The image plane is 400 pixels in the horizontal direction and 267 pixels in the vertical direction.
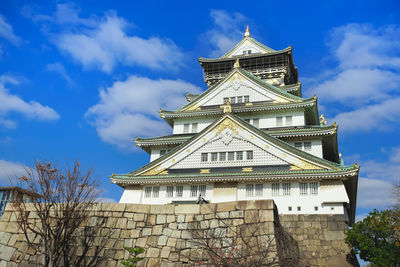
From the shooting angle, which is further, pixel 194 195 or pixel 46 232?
pixel 194 195

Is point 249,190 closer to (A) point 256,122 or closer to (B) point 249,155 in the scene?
(B) point 249,155

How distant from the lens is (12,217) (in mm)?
16875

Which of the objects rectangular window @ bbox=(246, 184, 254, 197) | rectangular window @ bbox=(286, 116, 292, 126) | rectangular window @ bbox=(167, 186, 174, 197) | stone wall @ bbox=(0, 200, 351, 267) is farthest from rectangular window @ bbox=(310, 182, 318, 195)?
rectangular window @ bbox=(167, 186, 174, 197)

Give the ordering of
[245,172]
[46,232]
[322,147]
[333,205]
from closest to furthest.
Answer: [46,232], [333,205], [245,172], [322,147]

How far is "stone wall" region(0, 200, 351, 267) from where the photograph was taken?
46.5 feet

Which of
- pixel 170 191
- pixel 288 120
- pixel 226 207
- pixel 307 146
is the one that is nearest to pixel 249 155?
pixel 307 146

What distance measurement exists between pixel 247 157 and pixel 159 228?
12038 millimetres

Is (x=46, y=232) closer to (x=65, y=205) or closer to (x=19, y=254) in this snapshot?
(x=65, y=205)

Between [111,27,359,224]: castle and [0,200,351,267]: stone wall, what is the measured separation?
15.5 ft

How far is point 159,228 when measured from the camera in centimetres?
1543

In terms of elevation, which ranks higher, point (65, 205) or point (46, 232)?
point (65, 205)

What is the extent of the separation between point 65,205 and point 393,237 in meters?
15.5

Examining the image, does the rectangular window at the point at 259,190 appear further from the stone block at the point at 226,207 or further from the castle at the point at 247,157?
the stone block at the point at 226,207

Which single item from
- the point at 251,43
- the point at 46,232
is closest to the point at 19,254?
the point at 46,232
